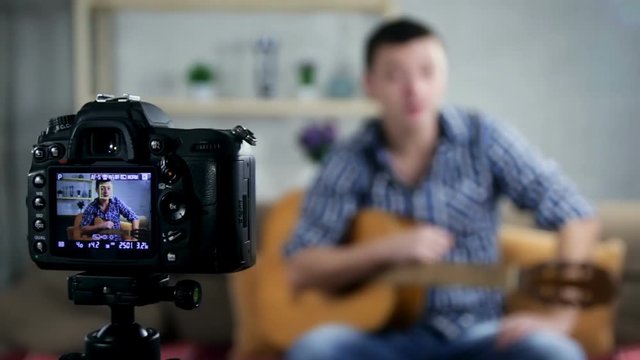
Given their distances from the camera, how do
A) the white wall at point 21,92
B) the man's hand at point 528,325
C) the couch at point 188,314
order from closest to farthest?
1. the man's hand at point 528,325
2. the couch at point 188,314
3. the white wall at point 21,92

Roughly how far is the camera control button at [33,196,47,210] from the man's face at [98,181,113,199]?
6cm

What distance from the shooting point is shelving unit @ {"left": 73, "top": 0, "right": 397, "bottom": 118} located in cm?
230

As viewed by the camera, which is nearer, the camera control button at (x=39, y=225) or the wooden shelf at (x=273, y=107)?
the camera control button at (x=39, y=225)

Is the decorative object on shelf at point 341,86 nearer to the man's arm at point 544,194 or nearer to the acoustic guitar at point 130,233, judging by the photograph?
the man's arm at point 544,194

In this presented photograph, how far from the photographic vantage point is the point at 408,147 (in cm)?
160

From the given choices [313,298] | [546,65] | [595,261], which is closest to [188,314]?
[313,298]

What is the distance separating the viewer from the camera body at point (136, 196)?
67 centimetres

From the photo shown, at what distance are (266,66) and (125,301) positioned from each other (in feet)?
5.83

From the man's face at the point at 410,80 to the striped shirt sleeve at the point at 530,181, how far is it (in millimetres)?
124

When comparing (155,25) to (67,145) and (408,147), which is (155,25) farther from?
(67,145)

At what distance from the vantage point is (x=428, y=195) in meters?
1.56

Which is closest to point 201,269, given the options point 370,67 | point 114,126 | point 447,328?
point 114,126

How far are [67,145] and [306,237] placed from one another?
0.95 meters

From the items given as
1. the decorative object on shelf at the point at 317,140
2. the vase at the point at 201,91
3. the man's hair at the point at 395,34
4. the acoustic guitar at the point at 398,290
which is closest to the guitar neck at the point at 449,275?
the acoustic guitar at the point at 398,290
